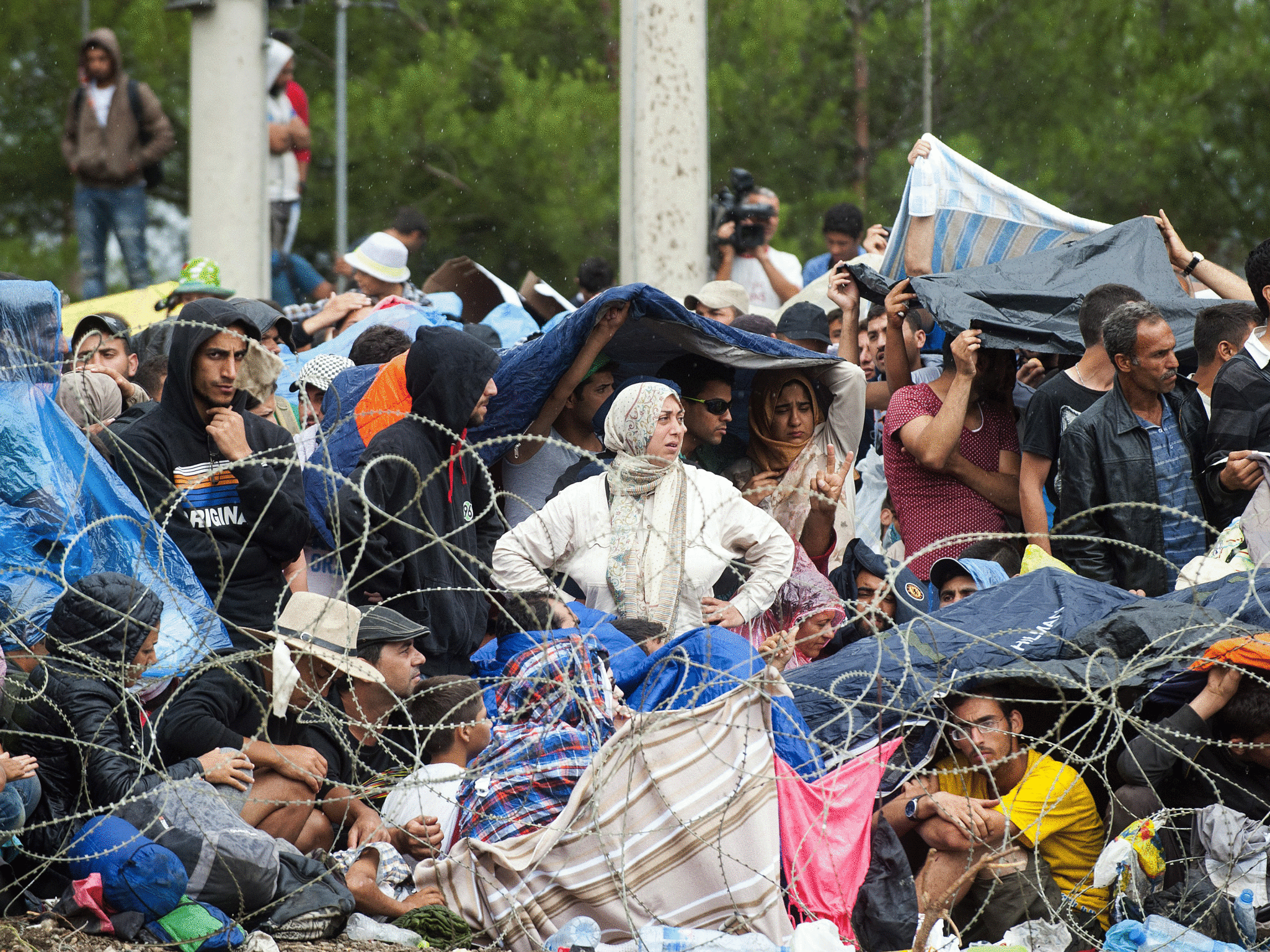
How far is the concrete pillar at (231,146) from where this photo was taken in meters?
8.85

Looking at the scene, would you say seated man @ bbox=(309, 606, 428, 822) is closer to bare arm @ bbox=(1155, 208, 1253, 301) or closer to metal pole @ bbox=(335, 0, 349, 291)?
bare arm @ bbox=(1155, 208, 1253, 301)

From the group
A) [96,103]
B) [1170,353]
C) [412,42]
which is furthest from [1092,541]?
[412,42]

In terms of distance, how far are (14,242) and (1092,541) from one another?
35.7ft

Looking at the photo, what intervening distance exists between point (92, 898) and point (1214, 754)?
270 cm

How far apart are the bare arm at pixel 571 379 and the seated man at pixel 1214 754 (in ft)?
6.76

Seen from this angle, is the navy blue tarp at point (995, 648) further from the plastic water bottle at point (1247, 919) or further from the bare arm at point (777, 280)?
the bare arm at point (777, 280)

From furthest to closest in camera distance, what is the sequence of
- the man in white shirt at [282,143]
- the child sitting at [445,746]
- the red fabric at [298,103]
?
the red fabric at [298,103] → the man in white shirt at [282,143] → the child sitting at [445,746]

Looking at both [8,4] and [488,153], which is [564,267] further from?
[8,4]

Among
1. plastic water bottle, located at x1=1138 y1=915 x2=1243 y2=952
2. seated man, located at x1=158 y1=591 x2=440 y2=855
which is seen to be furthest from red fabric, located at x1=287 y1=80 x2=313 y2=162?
plastic water bottle, located at x1=1138 y1=915 x2=1243 y2=952

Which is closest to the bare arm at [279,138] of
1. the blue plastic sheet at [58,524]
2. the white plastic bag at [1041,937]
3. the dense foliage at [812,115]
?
the dense foliage at [812,115]

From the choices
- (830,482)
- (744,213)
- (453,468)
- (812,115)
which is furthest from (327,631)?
(812,115)

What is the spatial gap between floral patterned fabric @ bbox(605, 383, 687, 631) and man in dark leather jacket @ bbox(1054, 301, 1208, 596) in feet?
3.72

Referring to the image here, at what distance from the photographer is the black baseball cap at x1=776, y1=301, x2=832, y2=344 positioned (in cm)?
601

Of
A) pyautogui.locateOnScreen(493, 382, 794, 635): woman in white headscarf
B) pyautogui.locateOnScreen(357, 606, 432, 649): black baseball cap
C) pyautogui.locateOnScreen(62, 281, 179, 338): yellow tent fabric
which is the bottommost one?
pyautogui.locateOnScreen(357, 606, 432, 649): black baseball cap
